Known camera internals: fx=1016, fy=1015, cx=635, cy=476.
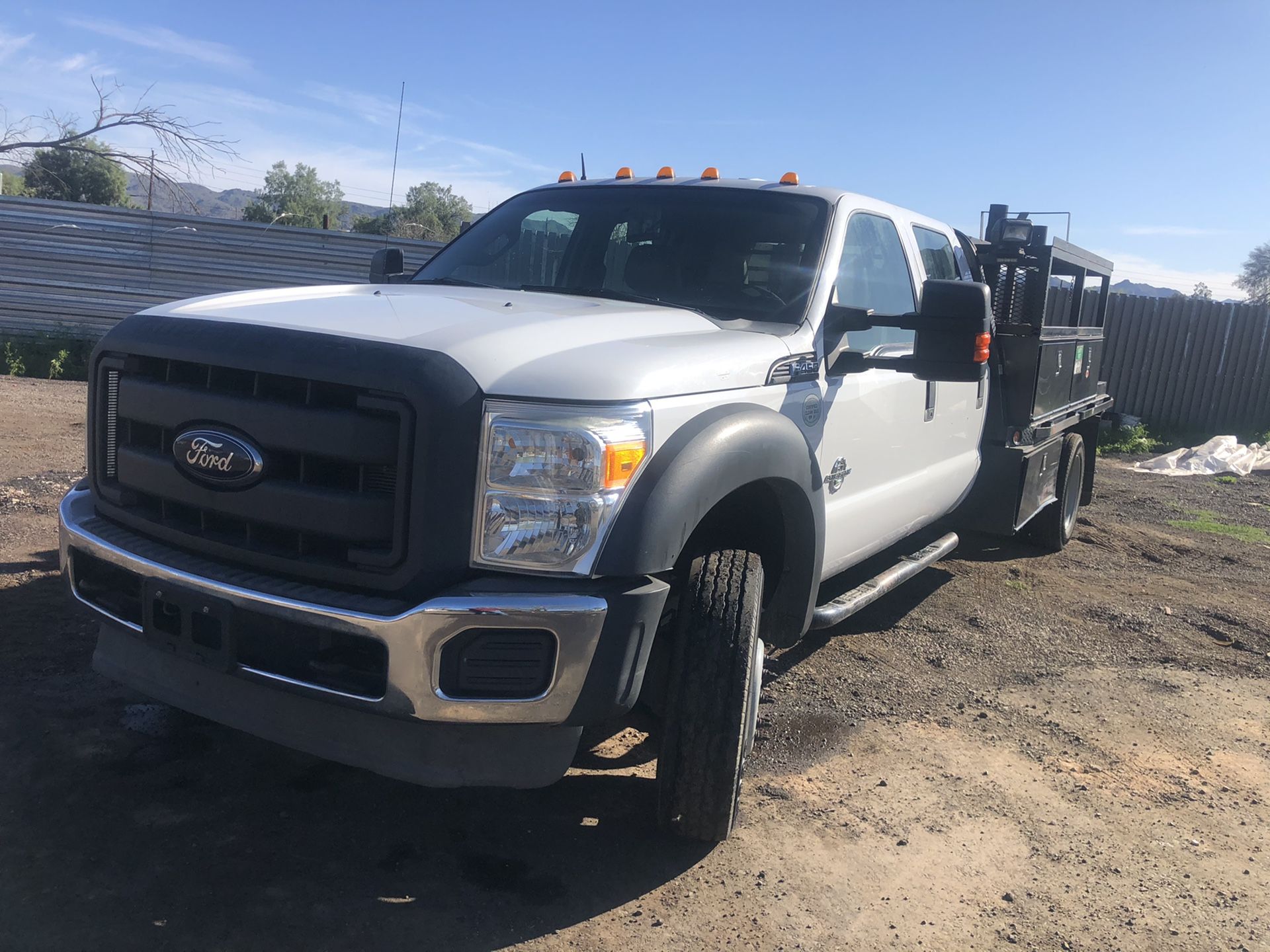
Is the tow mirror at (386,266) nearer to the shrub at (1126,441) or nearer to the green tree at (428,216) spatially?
the shrub at (1126,441)

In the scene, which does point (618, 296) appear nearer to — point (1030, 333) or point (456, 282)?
point (456, 282)

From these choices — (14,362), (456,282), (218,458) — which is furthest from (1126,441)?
(14,362)

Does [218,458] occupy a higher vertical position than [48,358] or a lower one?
higher

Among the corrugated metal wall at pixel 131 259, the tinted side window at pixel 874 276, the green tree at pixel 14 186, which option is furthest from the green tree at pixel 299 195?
the tinted side window at pixel 874 276

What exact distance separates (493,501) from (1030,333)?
14.0 ft

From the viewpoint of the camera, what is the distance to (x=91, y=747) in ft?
11.2

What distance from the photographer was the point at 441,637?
95.5 inches

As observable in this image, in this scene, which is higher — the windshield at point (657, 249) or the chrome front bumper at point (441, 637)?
the windshield at point (657, 249)

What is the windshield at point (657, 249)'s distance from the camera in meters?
3.79

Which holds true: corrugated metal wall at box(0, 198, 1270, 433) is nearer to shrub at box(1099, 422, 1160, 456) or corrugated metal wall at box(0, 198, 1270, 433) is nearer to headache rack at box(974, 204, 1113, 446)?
headache rack at box(974, 204, 1113, 446)

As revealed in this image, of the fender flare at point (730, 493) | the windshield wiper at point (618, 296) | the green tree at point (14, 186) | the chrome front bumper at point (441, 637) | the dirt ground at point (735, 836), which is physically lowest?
the dirt ground at point (735, 836)

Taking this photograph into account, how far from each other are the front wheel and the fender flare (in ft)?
13.8

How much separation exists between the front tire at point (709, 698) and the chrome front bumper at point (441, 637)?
317 mm

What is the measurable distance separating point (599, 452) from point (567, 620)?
1.37ft
